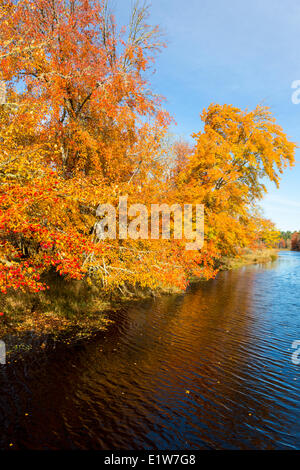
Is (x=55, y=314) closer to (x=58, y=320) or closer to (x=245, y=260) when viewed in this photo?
(x=58, y=320)

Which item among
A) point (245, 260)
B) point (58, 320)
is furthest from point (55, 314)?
point (245, 260)

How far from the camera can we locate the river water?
5.93 m

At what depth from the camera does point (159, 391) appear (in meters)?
7.70

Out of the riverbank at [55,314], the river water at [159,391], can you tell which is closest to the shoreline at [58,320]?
the riverbank at [55,314]

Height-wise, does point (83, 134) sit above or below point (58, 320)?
above

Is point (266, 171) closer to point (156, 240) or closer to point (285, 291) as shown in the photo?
point (285, 291)

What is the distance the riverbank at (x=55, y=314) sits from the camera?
412 inches

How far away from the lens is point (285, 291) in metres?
23.1

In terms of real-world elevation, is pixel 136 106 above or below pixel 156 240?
above

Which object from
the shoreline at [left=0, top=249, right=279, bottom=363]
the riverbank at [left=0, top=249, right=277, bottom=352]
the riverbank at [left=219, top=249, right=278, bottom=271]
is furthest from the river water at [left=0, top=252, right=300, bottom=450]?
the riverbank at [left=219, top=249, right=278, bottom=271]

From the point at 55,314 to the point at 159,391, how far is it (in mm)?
7109

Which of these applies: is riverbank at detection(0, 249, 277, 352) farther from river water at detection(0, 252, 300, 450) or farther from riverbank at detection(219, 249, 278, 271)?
riverbank at detection(219, 249, 278, 271)
